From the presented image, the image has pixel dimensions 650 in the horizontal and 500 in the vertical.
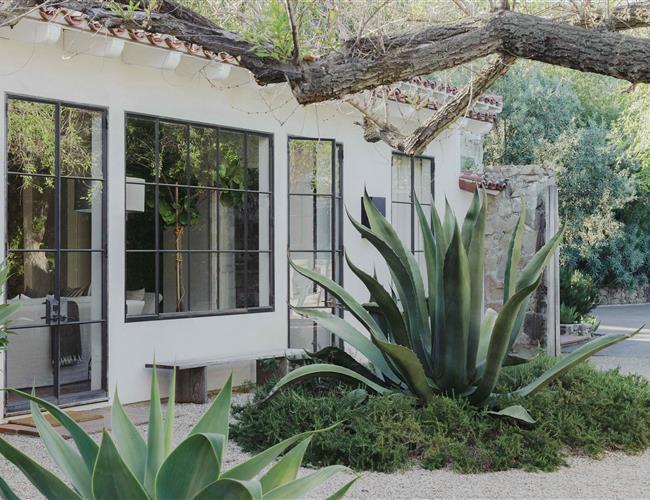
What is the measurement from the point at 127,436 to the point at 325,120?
7478 mm

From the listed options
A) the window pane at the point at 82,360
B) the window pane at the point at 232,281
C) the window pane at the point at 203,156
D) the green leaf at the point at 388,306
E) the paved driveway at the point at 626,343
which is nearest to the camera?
the green leaf at the point at 388,306

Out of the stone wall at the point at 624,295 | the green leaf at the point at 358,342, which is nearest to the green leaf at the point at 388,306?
the green leaf at the point at 358,342

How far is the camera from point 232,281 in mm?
9047

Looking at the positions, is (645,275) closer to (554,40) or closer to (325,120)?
(325,120)

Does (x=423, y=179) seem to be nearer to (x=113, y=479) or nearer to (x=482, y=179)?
(x=482, y=179)


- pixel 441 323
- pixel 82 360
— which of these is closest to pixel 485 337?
pixel 441 323

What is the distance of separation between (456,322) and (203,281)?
3319 millimetres

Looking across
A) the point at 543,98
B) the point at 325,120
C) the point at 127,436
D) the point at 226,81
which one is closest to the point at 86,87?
the point at 226,81

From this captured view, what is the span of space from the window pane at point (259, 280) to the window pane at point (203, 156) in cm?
92

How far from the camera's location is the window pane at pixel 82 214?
25.3 ft

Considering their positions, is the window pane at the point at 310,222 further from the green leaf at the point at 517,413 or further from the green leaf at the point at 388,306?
the green leaf at the point at 517,413

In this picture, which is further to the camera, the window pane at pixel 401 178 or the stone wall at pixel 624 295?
the stone wall at pixel 624 295

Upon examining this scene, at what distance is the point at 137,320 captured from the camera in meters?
8.00

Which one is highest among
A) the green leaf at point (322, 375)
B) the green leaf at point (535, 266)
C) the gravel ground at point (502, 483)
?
the green leaf at point (535, 266)
